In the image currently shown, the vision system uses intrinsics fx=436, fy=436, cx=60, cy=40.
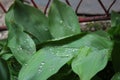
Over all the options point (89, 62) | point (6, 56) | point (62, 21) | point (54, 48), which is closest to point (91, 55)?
point (89, 62)

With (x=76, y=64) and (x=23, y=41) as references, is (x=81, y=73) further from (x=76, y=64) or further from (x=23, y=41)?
(x=23, y=41)

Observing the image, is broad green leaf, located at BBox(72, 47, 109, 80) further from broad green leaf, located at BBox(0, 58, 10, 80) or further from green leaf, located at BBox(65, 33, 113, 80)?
broad green leaf, located at BBox(0, 58, 10, 80)

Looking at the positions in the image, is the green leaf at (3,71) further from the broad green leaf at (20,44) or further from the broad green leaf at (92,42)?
the broad green leaf at (92,42)

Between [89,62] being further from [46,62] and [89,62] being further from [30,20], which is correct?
[30,20]

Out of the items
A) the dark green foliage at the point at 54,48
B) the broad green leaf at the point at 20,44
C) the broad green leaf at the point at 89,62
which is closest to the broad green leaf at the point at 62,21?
the dark green foliage at the point at 54,48

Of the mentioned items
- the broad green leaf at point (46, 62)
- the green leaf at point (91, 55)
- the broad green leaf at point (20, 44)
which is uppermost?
the green leaf at point (91, 55)

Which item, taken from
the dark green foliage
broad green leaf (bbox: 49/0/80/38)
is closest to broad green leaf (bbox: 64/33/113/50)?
the dark green foliage
